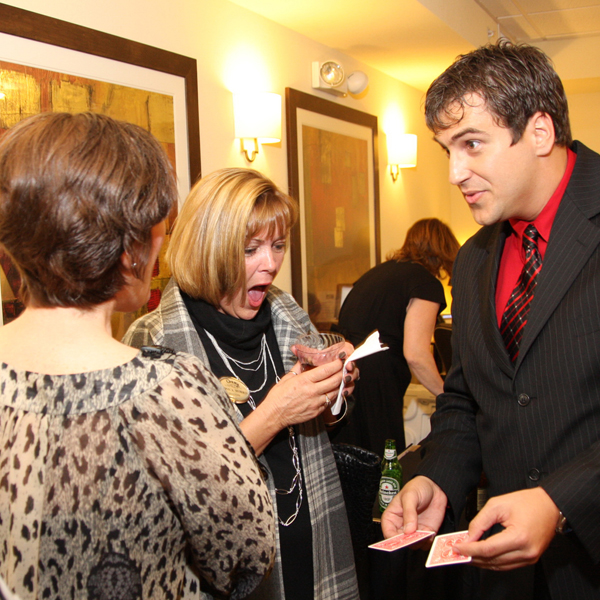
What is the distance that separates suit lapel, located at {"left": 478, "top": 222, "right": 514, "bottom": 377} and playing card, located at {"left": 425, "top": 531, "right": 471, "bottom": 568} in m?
0.39

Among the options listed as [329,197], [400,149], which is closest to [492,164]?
[329,197]

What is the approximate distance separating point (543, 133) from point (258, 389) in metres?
1.05

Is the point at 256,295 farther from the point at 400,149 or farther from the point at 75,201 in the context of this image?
the point at 400,149

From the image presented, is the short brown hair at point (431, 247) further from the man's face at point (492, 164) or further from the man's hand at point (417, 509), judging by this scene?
the man's hand at point (417, 509)

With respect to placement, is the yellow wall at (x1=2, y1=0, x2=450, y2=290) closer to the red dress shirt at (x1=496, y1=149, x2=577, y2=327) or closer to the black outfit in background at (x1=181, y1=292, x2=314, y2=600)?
the black outfit in background at (x1=181, y1=292, x2=314, y2=600)

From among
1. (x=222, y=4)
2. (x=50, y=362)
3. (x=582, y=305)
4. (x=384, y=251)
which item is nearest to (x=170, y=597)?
(x=50, y=362)

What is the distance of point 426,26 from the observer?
4047 mm

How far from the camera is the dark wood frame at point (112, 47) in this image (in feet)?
6.82

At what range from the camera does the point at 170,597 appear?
0.89 metres

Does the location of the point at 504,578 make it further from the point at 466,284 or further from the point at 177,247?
the point at 177,247

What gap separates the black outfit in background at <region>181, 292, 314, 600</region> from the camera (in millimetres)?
1604

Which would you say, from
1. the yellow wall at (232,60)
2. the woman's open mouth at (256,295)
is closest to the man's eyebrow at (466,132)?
the woman's open mouth at (256,295)

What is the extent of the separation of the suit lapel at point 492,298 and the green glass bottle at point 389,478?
32.5 inches

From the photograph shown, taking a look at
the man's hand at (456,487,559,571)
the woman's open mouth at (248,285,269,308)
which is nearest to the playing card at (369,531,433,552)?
the man's hand at (456,487,559,571)
